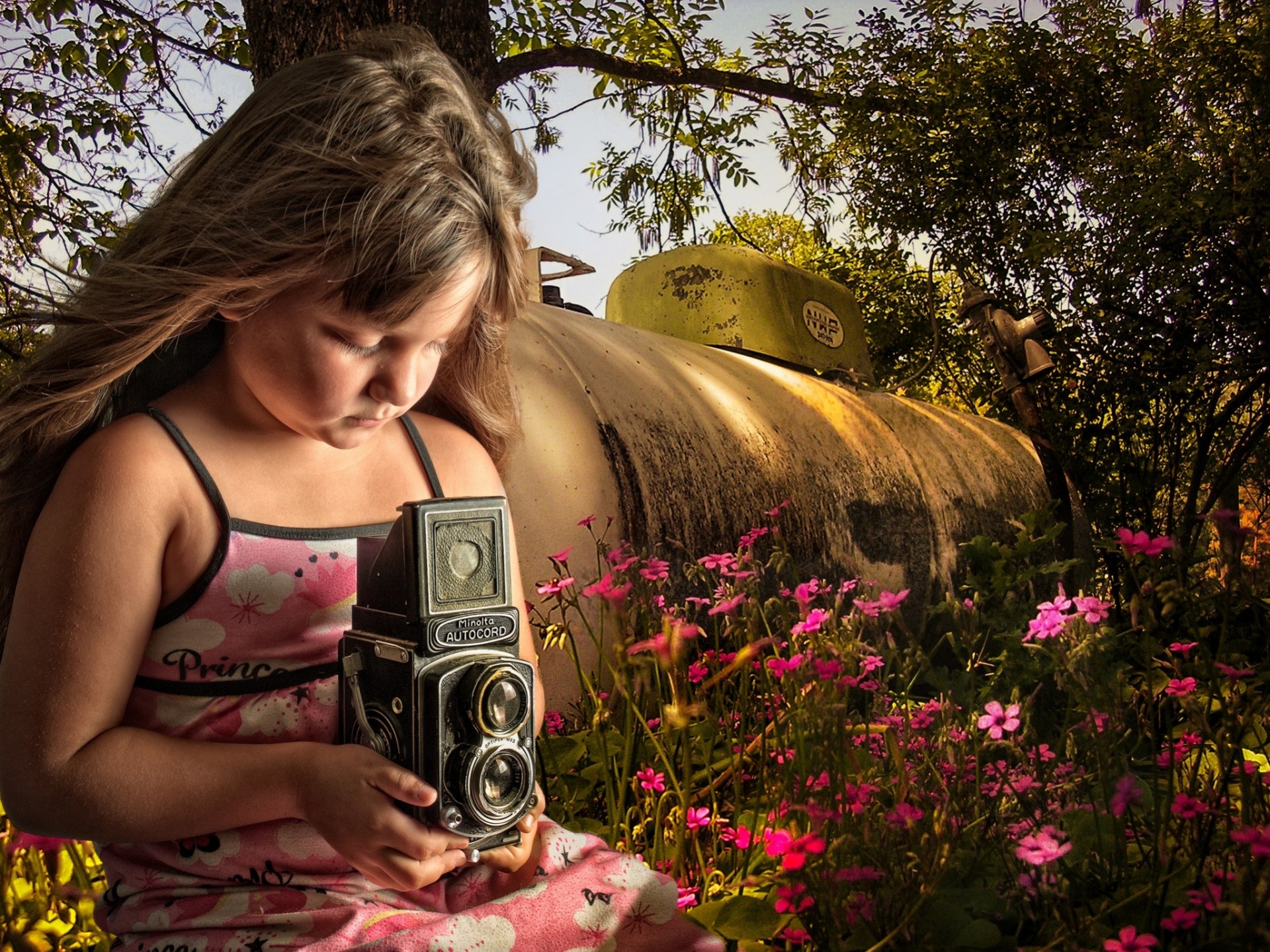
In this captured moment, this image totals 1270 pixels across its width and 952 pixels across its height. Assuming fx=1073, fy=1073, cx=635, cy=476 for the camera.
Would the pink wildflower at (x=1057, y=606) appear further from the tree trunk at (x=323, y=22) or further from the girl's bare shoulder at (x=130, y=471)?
the tree trunk at (x=323, y=22)

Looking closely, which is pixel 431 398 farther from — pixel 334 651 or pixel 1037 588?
pixel 1037 588

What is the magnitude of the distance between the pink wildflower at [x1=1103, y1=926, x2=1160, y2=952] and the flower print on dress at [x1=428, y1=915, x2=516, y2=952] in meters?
0.56

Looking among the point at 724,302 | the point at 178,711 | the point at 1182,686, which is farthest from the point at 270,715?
the point at 724,302

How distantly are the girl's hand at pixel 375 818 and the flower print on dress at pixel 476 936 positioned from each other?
46mm

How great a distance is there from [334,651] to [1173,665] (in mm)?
993

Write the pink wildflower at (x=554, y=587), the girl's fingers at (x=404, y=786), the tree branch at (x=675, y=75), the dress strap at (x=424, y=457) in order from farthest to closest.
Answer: the tree branch at (x=675, y=75) → the pink wildflower at (x=554, y=587) → the dress strap at (x=424, y=457) → the girl's fingers at (x=404, y=786)

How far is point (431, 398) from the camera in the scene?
1.31 meters

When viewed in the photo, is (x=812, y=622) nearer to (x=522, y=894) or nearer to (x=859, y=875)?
(x=859, y=875)

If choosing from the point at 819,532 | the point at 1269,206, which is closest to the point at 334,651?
the point at 819,532

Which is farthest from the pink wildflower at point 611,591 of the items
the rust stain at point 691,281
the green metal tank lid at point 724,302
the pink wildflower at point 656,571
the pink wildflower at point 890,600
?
the rust stain at point 691,281

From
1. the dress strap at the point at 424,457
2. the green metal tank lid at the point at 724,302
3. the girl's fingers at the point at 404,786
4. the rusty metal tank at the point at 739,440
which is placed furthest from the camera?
the green metal tank lid at the point at 724,302

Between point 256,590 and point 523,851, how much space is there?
0.35m

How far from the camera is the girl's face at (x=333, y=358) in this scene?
963 millimetres

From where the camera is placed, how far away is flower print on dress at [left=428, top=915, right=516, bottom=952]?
87 centimetres
